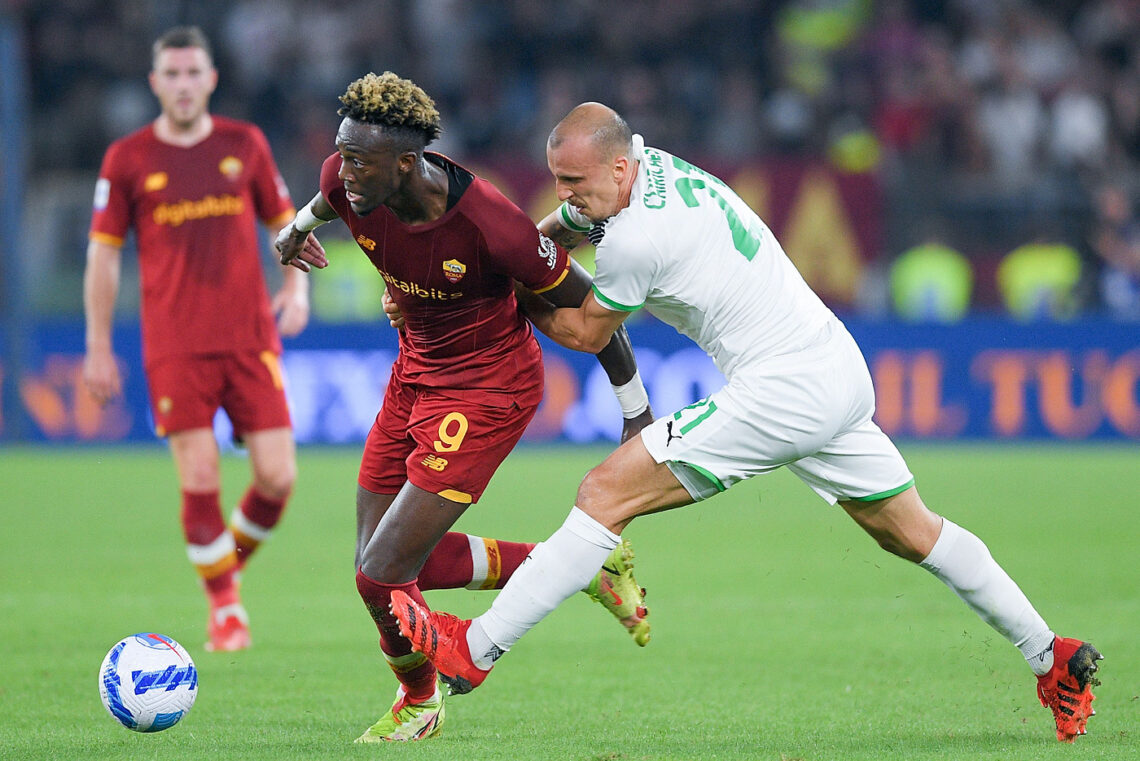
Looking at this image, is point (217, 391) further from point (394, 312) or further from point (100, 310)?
point (394, 312)

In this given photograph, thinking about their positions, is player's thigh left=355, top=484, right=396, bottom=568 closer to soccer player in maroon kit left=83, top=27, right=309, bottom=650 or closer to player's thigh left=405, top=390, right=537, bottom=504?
player's thigh left=405, top=390, right=537, bottom=504

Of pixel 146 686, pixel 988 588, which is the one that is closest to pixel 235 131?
pixel 146 686

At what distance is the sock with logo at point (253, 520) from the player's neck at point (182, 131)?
168 cm

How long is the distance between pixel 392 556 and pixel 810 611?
3263mm

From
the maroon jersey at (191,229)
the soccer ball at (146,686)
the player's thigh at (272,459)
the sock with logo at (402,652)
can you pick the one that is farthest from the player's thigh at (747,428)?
the maroon jersey at (191,229)

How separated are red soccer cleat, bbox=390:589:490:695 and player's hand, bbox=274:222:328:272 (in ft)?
4.46

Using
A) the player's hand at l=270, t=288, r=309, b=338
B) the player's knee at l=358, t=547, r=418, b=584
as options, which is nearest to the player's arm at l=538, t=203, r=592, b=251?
the player's knee at l=358, t=547, r=418, b=584

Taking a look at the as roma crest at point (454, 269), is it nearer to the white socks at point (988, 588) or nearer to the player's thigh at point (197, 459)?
the white socks at point (988, 588)

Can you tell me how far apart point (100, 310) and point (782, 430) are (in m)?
3.67

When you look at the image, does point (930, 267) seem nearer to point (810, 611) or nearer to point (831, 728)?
point (810, 611)

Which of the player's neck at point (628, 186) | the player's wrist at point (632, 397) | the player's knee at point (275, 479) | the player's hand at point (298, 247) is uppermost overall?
the player's neck at point (628, 186)

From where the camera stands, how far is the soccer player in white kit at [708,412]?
484 centimetres

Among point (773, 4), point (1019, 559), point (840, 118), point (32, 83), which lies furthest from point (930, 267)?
point (32, 83)

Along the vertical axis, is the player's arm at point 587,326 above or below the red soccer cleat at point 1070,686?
above
